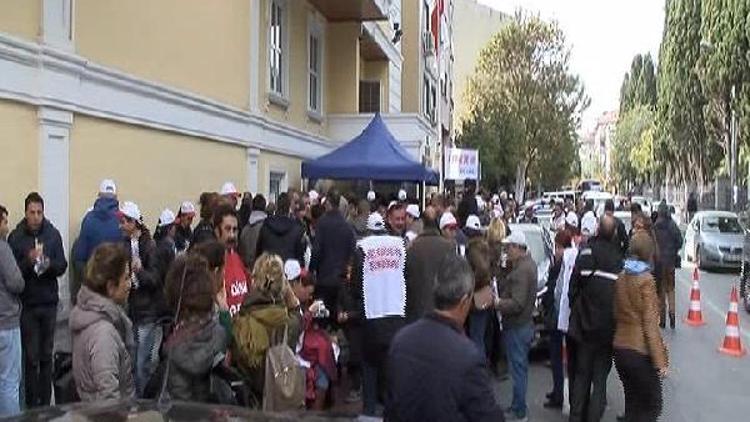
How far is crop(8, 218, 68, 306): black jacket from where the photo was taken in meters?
7.04

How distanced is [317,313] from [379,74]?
20705mm

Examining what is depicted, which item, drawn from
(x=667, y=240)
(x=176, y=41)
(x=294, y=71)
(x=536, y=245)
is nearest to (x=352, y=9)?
(x=294, y=71)

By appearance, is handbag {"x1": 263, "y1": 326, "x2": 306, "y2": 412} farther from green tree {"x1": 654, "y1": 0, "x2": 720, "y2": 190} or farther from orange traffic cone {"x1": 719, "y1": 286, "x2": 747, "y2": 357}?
green tree {"x1": 654, "y1": 0, "x2": 720, "y2": 190}

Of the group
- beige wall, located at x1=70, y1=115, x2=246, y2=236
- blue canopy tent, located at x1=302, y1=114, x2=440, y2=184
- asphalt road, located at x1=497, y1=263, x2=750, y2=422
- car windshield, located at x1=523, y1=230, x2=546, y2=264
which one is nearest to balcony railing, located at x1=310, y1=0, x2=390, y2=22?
blue canopy tent, located at x1=302, y1=114, x2=440, y2=184

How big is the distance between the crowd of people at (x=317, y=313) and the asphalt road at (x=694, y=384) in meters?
0.55

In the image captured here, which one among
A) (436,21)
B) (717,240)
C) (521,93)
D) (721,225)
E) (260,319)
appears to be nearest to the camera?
(260,319)

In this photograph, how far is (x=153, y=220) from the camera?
428 inches

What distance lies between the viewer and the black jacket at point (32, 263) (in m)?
7.04

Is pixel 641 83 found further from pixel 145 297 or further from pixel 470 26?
pixel 145 297

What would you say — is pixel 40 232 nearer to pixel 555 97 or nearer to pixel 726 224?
pixel 726 224

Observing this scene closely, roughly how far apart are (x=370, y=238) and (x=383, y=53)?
63.7 feet

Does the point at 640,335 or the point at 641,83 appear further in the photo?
the point at 641,83

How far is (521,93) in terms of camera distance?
5234cm

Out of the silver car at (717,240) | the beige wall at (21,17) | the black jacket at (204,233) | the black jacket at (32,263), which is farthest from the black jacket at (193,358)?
the silver car at (717,240)
